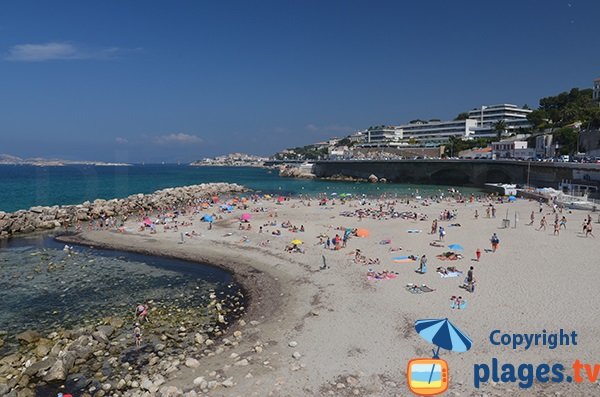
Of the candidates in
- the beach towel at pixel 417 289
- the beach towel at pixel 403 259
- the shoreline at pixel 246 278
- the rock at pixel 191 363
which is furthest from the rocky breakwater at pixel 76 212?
the beach towel at pixel 417 289

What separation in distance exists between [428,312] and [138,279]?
48.9ft

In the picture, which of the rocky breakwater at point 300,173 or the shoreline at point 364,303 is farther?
the rocky breakwater at point 300,173

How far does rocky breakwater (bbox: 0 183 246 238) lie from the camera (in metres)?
35.7

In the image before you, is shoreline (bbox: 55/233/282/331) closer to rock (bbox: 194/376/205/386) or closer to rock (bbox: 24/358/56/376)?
rock (bbox: 194/376/205/386)

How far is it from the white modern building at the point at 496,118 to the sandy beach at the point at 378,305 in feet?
371

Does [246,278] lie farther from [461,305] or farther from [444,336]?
[444,336]

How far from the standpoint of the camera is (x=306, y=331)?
14.1 meters

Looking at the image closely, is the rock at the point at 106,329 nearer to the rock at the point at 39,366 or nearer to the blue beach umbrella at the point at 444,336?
the rock at the point at 39,366

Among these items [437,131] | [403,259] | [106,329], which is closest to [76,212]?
[106,329]

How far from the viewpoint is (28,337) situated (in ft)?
47.2

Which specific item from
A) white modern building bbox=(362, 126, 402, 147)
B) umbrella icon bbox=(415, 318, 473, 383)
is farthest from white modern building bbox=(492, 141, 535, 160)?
umbrella icon bbox=(415, 318, 473, 383)

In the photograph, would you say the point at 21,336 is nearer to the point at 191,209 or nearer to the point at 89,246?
the point at 89,246

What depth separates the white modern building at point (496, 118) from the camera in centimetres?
13112

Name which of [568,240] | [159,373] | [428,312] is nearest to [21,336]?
[159,373]
